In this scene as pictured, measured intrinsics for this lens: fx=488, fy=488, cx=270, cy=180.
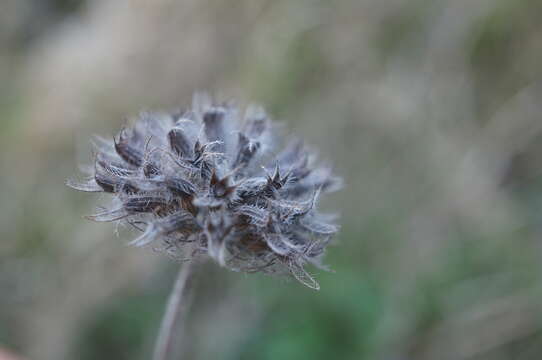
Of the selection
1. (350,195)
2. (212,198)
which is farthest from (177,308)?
(350,195)

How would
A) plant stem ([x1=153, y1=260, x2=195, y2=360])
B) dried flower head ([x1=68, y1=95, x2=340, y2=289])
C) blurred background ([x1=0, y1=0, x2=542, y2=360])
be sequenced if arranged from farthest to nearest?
blurred background ([x1=0, y1=0, x2=542, y2=360]), plant stem ([x1=153, y1=260, x2=195, y2=360]), dried flower head ([x1=68, y1=95, x2=340, y2=289])

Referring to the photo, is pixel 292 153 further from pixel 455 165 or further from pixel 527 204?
pixel 527 204

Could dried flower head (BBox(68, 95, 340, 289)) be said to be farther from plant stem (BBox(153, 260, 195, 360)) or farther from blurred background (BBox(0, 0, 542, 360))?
blurred background (BBox(0, 0, 542, 360))

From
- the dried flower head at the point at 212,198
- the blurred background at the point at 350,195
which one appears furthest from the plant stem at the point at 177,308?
the blurred background at the point at 350,195

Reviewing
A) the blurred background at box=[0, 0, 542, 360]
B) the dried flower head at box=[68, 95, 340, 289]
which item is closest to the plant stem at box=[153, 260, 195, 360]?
the dried flower head at box=[68, 95, 340, 289]

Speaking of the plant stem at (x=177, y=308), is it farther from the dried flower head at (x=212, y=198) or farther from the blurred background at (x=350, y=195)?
the blurred background at (x=350, y=195)

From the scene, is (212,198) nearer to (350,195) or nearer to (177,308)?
(177,308)

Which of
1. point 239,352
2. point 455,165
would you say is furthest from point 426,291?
point 239,352
